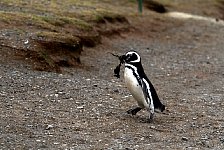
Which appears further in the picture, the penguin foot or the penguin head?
the penguin foot

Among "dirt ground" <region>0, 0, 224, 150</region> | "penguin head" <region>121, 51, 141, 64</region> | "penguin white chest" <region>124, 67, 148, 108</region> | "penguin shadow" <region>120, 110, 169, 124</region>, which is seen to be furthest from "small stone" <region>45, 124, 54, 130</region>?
"penguin head" <region>121, 51, 141, 64</region>

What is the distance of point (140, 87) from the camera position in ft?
37.9

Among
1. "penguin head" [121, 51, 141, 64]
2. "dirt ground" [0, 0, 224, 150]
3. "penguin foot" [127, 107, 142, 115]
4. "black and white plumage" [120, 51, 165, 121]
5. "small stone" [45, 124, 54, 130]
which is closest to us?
"dirt ground" [0, 0, 224, 150]

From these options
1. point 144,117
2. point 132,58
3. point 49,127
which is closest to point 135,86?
point 132,58

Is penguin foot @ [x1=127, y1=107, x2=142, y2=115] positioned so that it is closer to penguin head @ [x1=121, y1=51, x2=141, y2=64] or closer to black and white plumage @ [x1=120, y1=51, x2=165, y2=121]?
black and white plumage @ [x1=120, y1=51, x2=165, y2=121]

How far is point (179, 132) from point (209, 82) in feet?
22.7

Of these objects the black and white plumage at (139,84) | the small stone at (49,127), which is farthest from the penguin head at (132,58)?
the small stone at (49,127)

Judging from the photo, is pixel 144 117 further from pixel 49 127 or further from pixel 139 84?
pixel 49 127

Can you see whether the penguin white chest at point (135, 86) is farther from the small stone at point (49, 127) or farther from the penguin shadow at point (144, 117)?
the small stone at point (49, 127)

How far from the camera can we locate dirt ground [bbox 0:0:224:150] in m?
10.2

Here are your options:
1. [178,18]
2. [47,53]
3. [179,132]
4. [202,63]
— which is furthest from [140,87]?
[178,18]

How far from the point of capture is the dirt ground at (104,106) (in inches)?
402

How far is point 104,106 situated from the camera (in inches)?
503

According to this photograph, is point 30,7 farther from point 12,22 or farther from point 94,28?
point 12,22
